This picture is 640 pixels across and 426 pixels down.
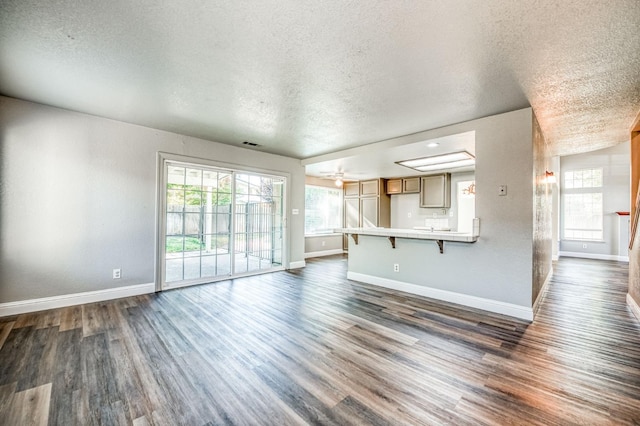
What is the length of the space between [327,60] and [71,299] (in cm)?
427

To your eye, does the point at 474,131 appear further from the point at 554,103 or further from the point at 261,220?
the point at 261,220

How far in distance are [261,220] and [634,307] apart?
5709 millimetres

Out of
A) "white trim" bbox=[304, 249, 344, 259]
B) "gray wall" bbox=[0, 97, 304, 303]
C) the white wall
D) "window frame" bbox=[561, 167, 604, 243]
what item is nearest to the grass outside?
"gray wall" bbox=[0, 97, 304, 303]

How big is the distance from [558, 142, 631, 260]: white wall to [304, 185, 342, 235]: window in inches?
275

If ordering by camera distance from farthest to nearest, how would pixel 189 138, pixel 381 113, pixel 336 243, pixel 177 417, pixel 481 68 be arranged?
pixel 336 243, pixel 189 138, pixel 381 113, pixel 481 68, pixel 177 417

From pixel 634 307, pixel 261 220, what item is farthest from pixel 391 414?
pixel 261 220

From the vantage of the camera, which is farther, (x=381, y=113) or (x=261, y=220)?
(x=261, y=220)

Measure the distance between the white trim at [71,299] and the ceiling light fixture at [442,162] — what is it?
16.6 feet

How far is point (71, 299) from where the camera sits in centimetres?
351

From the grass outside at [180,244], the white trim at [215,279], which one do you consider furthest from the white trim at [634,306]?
the grass outside at [180,244]

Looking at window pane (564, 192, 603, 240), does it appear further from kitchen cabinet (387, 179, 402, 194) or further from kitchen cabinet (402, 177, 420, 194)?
kitchen cabinet (387, 179, 402, 194)

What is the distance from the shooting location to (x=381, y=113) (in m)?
3.40

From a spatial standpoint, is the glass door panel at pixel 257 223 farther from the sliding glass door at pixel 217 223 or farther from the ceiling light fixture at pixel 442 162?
the ceiling light fixture at pixel 442 162

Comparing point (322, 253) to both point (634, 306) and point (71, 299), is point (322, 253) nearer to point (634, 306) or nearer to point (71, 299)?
point (71, 299)
